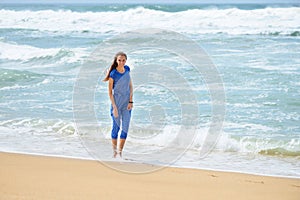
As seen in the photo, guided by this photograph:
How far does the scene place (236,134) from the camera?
803 cm

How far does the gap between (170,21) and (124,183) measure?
19.3 m

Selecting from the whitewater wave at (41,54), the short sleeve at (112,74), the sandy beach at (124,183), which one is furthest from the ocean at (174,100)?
the short sleeve at (112,74)

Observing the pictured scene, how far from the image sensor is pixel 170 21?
79.3 ft

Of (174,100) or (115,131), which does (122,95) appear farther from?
(174,100)

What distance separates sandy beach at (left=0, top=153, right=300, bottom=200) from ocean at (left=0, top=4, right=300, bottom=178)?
0.59 meters

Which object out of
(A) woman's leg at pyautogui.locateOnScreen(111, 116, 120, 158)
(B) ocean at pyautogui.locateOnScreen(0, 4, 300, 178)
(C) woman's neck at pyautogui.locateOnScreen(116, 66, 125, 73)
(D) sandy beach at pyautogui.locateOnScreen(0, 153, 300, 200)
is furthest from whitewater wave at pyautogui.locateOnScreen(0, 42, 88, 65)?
(D) sandy beach at pyautogui.locateOnScreen(0, 153, 300, 200)

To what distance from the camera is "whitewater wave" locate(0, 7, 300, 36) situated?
20.6m

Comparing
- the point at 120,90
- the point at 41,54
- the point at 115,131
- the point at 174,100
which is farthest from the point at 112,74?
the point at 41,54

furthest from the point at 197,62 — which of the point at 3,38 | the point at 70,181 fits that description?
the point at 3,38

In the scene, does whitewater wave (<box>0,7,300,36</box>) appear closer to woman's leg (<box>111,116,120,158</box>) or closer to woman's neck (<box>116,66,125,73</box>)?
woman's leg (<box>111,116,120,158</box>)

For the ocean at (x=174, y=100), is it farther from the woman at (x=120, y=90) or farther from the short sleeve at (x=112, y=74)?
the short sleeve at (x=112, y=74)

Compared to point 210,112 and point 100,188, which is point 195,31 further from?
point 100,188

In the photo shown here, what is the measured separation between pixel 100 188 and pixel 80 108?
15.4 ft

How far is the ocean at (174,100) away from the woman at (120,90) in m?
0.63
